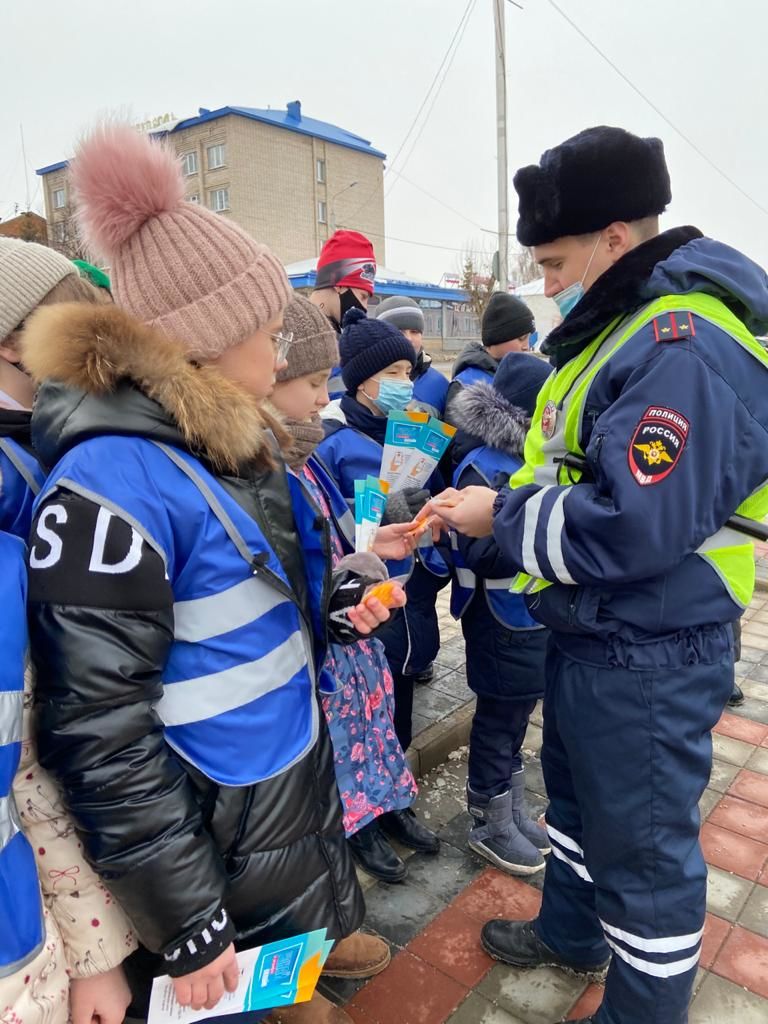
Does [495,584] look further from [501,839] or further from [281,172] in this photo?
[281,172]

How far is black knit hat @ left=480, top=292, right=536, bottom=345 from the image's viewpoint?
3.60 metres

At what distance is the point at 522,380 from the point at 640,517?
1335 millimetres

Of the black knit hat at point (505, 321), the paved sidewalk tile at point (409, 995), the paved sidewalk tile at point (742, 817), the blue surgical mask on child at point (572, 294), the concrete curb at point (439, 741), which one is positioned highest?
the black knit hat at point (505, 321)

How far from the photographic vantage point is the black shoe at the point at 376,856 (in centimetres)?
270

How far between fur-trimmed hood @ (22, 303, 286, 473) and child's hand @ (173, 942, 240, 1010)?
96 centimetres

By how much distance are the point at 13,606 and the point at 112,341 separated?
523 millimetres

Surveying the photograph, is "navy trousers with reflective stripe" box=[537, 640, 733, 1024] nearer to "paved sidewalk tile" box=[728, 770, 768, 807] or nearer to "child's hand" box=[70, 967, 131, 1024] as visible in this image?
"child's hand" box=[70, 967, 131, 1024]

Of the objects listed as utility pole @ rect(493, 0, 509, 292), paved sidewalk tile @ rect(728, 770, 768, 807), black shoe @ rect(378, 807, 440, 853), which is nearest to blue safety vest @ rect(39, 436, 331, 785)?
black shoe @ rect(378, 807, 440, 853)

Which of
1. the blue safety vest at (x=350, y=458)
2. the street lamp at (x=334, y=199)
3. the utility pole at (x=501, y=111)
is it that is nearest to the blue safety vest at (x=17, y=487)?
the blue safety vest at (x=350, y=458)

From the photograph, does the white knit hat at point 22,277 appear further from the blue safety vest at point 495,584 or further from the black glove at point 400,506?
the blue safety vest at point 495,584

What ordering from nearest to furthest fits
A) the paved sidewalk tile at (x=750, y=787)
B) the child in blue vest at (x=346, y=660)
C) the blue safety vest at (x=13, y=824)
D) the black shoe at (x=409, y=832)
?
the blue safety vest at (x=13, y=824) < the child in blue vest at (x=346, y=660) < the black shoe at (x=409, y=832) < the paved sidewalk tile at (x=750, y=787)

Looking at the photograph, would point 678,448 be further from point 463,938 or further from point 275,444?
point 463,938

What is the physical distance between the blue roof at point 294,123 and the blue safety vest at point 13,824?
38.2 m

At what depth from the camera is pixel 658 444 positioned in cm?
148
